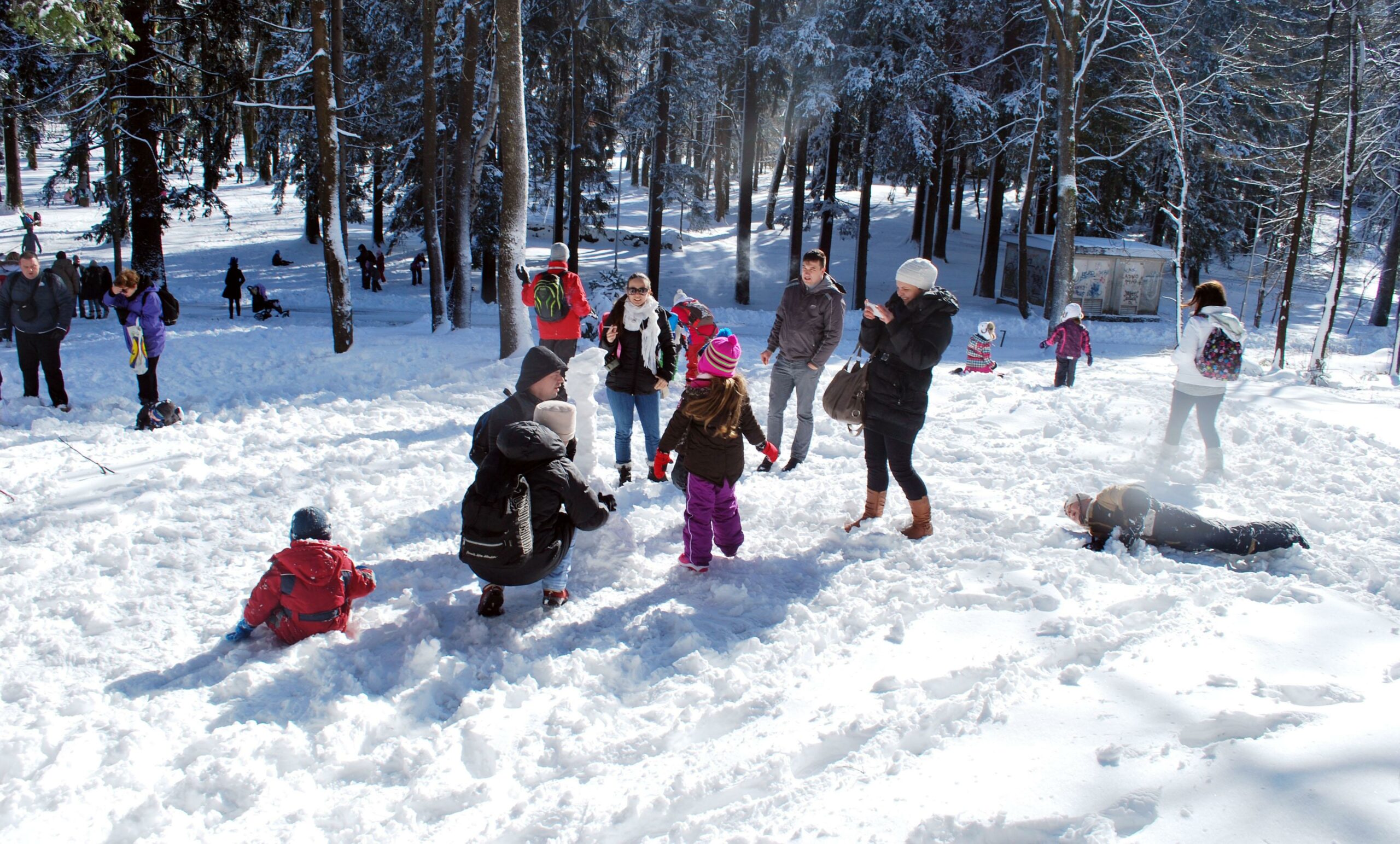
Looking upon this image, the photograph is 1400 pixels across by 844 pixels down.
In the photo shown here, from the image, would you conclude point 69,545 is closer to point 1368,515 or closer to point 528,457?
point 528,457

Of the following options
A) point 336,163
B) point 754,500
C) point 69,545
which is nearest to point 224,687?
point 69,545

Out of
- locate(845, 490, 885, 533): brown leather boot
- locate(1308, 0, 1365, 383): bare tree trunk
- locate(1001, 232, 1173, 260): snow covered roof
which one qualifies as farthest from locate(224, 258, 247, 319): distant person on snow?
locate(1308, 0, 1365, 383): bare tree trunk

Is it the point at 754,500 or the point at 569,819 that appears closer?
the point at 569,819

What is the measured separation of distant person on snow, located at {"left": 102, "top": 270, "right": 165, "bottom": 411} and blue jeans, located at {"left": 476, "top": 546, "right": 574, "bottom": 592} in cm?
637

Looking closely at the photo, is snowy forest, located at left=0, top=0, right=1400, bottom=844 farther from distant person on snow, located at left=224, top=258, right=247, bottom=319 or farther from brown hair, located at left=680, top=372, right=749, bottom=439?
distant person on snow, located at left=224, top=258, right=247, bottom=319

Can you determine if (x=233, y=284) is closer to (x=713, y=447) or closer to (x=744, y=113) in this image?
(x=744, y=113)

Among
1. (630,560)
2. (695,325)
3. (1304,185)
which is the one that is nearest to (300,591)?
(630,560)

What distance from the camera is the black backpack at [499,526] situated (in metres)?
4.36

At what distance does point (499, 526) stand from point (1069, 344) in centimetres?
1051

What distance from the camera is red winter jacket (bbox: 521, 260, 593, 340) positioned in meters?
8.63

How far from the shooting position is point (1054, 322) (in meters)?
20.6

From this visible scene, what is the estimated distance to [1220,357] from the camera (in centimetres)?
685

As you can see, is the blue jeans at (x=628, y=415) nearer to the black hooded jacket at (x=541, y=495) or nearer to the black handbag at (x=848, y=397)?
the black handbag at (x=848, y=397)

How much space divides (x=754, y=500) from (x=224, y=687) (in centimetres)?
391
